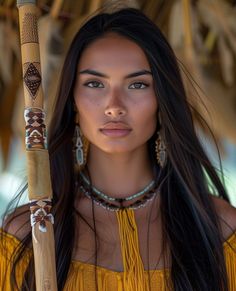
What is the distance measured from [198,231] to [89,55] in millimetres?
521

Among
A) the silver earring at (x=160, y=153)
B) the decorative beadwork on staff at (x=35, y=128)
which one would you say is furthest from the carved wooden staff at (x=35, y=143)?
the silver earring at (x=160, y=153)

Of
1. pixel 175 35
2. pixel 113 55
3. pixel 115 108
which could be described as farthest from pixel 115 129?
pixel 175 35

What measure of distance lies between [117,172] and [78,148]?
0.12 meters

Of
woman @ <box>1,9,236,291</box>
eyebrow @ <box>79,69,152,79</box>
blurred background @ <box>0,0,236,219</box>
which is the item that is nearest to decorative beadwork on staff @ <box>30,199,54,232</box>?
woman @ <box>1,9,236,291</box>

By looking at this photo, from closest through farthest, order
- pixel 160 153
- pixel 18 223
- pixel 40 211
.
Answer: pixel 40 211, pixel 18 223, pixel 160 153

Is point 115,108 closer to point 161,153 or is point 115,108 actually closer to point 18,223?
point 161,153

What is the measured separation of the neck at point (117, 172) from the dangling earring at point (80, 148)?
0.06 feet

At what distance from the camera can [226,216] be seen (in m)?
2.24

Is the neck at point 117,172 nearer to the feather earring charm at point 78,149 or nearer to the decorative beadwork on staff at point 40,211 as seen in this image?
the feather earring charm at point 78,149

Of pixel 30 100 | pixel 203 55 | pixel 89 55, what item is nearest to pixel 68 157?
pixel 89 55

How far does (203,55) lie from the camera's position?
2.92 meters

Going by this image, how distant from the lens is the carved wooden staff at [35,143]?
1713 mm

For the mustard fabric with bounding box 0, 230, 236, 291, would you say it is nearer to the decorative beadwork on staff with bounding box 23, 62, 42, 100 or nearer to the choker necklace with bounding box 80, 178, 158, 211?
the choker necklace with bounding box 80, 178, 158, 211

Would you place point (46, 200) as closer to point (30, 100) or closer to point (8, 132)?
point (30, 100)
